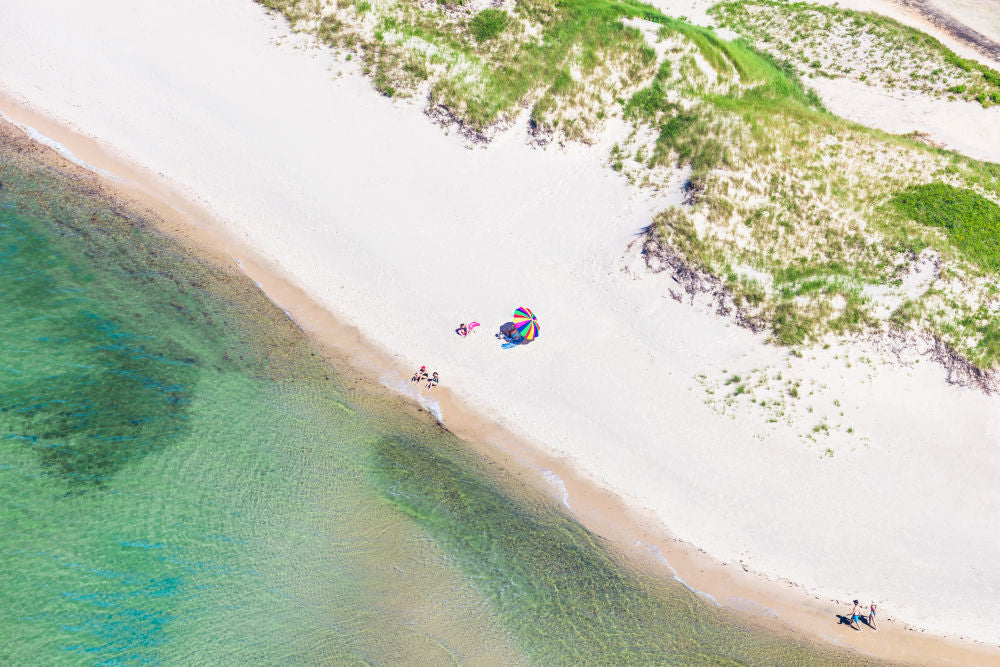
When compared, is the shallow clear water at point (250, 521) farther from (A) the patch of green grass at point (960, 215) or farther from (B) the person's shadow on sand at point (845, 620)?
(A) the patch of green grass at point (960, 215)

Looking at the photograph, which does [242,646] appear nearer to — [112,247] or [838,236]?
[112,247]

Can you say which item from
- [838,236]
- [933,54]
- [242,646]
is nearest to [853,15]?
[933,54]

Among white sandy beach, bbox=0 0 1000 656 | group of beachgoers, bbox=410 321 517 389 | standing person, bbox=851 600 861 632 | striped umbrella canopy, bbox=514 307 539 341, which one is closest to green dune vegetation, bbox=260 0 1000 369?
white sandy beach, bbox=0 0 1000 656

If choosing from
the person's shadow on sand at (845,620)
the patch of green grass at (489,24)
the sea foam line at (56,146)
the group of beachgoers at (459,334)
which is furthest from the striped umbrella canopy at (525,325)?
the sea foam line at (56,146)

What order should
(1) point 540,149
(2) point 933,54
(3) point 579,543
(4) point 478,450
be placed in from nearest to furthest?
1. (3) point 579,543
2. (4) point 478,450
3. (1) point 540,149
4. (2) point 933,54

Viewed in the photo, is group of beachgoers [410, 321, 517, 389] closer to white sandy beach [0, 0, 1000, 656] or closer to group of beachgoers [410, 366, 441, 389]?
group of beachgoers [410, 366, 441, 389]

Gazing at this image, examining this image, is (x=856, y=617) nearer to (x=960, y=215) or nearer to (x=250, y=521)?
(x=960, y=215)
